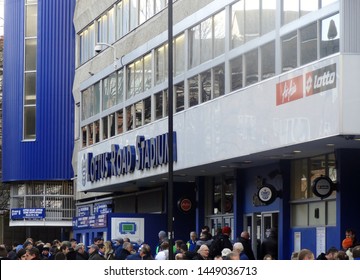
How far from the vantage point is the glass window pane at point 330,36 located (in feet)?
73.6

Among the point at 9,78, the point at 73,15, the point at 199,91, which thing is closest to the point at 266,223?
the point at 199,91

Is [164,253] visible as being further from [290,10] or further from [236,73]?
[236,73]

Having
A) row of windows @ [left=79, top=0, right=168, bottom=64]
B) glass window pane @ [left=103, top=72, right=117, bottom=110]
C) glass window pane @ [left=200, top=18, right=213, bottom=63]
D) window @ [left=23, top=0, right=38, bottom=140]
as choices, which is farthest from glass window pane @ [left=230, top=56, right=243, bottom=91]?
window @ [left=23, top=0, right=38, bottom=140]

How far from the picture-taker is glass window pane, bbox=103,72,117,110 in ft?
139

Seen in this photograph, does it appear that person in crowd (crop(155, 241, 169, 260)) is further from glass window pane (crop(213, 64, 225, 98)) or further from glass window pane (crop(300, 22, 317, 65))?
glass window pane (crop(213, 64, 225, 98))

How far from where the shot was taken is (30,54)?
59.1 metres

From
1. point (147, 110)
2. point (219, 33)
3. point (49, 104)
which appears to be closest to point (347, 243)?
point (219, 33)

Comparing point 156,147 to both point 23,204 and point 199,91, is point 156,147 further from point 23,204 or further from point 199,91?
point 23,204

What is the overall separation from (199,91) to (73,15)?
26.4m

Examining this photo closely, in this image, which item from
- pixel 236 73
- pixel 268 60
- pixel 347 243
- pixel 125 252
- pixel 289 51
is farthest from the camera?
pixel 236 73

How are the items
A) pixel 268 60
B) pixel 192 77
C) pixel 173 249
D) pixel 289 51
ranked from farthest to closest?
1. pixel 192 77
2. pixel 268 60
3. pixel 289 51
4. pixel 173 249

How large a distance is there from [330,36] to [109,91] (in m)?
21.1

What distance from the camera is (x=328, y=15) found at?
904 inches

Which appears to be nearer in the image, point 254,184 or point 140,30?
point 254,184
